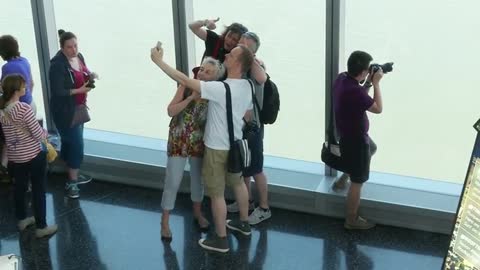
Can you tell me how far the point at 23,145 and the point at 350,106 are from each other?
228cm

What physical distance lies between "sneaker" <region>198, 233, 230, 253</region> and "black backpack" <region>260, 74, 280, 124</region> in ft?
2.96

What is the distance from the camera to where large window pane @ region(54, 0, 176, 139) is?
→ 6.19 metres

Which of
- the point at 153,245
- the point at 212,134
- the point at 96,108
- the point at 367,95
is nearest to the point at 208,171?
the point at 212,134

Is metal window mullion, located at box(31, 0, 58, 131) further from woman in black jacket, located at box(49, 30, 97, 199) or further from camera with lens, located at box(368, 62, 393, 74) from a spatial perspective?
camera with lens, located at box(368, 62, 393, 74)

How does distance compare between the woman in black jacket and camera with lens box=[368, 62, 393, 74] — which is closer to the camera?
camera with lens box=[368, 62, 393, 74]

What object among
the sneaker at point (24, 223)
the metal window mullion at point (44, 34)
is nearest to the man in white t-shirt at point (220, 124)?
the sneaker at point (24, 223)

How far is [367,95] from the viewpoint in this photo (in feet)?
15.6

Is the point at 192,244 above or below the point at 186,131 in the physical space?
below

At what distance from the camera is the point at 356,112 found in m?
4.82

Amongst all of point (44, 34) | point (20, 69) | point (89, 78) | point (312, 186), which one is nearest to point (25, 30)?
point (44, 34)

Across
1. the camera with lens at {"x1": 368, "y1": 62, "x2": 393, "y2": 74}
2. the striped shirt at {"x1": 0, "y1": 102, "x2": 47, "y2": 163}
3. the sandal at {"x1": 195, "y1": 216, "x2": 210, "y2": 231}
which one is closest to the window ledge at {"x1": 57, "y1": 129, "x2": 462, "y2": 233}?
the sandal at {"x1": 195, "y1": 216, "x2": 210, "y2": 231}

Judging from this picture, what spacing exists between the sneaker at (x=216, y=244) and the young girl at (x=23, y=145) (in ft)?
3.98

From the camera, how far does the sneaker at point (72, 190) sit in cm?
600

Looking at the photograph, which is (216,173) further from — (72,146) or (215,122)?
(72,146)
